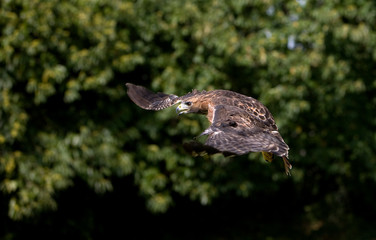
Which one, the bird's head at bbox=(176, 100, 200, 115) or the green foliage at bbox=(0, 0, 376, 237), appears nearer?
the bird's head at bbox=(176, 100, 200, 115)

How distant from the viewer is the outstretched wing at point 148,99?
17.3 feet

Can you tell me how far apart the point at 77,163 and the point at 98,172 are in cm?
41

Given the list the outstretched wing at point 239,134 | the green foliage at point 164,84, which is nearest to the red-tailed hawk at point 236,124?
the outstretched wing at point 239,134

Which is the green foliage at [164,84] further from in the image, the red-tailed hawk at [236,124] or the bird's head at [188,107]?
the bird's head at [188,107]

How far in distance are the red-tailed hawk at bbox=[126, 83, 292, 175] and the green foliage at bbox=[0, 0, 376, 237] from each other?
272 cm

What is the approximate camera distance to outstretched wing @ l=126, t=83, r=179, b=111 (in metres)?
5.27

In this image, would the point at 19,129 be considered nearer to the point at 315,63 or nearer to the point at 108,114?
the point at 108,114

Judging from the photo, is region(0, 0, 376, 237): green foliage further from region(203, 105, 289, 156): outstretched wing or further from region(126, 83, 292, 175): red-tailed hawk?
region(203, 105, 289, 156): outstretched wing

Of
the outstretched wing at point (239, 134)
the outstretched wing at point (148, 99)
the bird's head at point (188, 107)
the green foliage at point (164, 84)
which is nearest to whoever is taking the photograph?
the outstretched wing at point (239, 134)

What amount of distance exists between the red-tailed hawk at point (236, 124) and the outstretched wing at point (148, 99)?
65mm

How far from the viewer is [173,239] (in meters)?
10.1

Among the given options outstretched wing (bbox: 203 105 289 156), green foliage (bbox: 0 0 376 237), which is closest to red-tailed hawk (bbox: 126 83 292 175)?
outstretched wing (bbox: 203 105 289 156)

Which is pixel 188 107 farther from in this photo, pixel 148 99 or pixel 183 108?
pixel 148 99

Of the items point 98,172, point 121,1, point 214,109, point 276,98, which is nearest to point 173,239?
point 98,172
